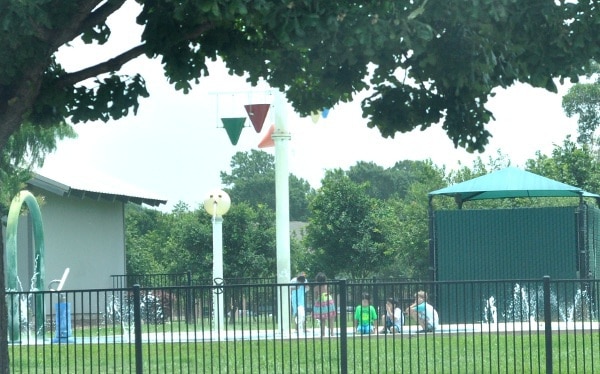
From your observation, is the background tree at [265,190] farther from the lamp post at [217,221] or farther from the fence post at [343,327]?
the fence post at [343,327]

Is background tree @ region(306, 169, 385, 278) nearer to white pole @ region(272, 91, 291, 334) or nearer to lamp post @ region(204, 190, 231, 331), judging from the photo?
lamp post @ region(204, 190, 231, 331)

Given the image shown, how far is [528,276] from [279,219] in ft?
19.8

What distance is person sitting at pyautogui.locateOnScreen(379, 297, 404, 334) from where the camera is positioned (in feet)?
Result: 47.2

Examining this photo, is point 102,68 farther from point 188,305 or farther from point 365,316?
point 365,316

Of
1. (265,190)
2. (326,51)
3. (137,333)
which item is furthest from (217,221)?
(265,190)

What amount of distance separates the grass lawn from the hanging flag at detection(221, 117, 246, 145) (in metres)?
9.41

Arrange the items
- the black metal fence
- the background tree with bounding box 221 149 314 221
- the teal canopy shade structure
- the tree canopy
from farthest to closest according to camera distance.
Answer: the background tree with bounding box 221 149 314 221, the teal canopy shade structure, the black metal fence, the tree canopy

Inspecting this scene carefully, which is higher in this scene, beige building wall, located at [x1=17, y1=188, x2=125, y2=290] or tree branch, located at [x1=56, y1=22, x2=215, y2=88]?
A: tree branch, located at [x1=56, y1=22, x2=215, y2=88]

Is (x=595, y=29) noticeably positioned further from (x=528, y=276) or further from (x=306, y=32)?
(x=528, y=276)

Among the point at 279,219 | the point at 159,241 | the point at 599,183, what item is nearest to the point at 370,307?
the point at 279,219

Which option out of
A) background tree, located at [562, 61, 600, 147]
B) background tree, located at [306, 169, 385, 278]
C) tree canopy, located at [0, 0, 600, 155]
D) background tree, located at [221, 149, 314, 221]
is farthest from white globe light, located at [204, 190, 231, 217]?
background tree, located at [221, 149, 314, 221]

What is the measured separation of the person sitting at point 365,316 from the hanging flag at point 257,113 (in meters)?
9.69

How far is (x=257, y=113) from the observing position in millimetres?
24375

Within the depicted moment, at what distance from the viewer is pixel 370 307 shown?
1456cm
